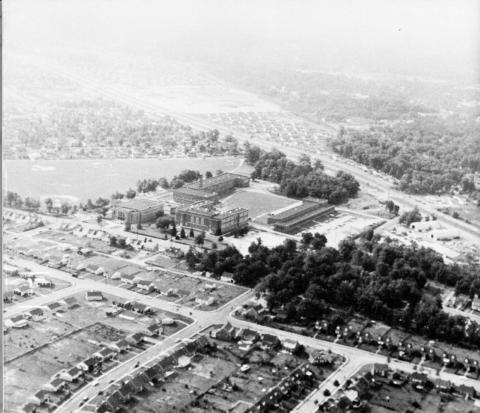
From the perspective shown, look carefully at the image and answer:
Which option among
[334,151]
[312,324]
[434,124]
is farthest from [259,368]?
[434,124]

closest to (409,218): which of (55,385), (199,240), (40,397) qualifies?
(199,240)

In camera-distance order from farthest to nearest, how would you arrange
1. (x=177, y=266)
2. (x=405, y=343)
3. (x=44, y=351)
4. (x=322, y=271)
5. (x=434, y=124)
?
1. (x=434, y=124)
2. (x=177, y=266)
3. (x=322, y=271)
4. (x=405, y=343)
5. (x=44, y=351)

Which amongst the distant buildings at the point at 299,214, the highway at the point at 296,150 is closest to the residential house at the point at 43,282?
the distant buildings at the point at 299,214

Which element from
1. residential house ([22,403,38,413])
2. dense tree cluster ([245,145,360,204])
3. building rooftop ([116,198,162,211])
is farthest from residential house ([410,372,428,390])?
dense tree cluster ([245,145,360,204])

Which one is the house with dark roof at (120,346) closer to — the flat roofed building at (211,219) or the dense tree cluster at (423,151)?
the flat roofed building at (211,219)

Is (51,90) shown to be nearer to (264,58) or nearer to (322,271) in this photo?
(264,58)
